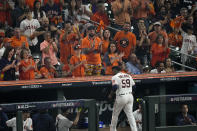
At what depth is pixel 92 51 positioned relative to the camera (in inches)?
459

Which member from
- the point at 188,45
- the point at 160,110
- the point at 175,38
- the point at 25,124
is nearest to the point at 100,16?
the point at 175,38

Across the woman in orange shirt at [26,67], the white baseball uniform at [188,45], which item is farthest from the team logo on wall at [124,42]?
the woman in orange shirt at [26,67]

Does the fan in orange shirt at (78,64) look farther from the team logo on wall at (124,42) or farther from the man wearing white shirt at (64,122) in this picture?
the man wearing white shirt at (64,122)

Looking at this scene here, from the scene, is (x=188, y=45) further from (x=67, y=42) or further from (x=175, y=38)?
(x=67, y=42)

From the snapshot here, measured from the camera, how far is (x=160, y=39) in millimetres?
12344

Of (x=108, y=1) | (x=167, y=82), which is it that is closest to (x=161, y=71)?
(x=167, y=82)

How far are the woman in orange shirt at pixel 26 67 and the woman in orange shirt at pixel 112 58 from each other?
1.95 meters

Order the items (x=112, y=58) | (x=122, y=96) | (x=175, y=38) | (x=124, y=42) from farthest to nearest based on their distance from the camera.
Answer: (x=175, y=38) < (x=124, y=42) < (x=112, y=58) < (x=122, y=96)

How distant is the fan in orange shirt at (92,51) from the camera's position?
1148 cm

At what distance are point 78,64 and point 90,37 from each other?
1.03m

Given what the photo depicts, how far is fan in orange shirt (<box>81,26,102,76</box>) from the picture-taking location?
452 inches

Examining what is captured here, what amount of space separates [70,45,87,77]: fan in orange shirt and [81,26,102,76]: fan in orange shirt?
0.56ft

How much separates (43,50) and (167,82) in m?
3.32

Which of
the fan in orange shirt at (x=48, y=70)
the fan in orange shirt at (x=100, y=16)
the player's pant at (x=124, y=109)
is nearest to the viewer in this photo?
the player's pant at (x=124, y=109)
